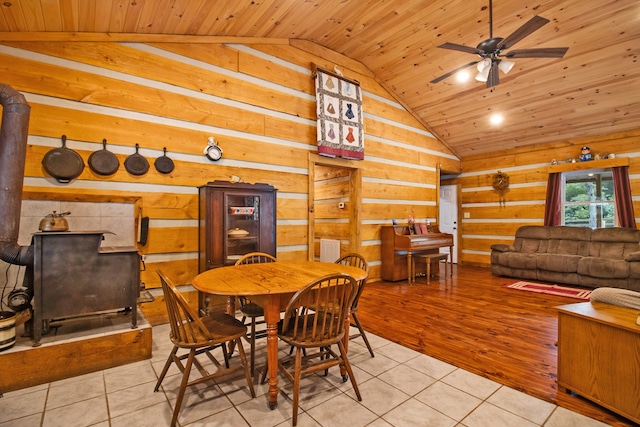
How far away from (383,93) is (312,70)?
1705mm

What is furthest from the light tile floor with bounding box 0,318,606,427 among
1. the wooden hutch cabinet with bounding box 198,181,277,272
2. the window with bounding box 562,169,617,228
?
the window with bounding box 562,169,617,228

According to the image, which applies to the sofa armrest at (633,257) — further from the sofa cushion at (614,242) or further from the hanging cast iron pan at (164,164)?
the hanging cast iron pan at (164,164)

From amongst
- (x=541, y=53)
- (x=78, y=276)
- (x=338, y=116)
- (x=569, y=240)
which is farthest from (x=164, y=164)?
(x=569, y=240)

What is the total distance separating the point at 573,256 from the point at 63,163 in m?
7.12

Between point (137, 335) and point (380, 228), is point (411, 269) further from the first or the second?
point (137, 335)

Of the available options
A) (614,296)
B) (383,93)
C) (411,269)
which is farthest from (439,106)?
(614,296)

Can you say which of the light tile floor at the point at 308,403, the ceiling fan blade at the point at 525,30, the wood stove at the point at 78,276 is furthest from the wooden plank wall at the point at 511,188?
the wood stove at the point at 78,276

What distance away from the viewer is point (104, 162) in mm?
3027

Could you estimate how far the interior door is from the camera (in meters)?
7.55

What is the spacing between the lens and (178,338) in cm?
183

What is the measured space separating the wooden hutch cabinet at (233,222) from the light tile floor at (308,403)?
1.26 meters

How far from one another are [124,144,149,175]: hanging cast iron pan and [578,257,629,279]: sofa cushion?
21.1ft

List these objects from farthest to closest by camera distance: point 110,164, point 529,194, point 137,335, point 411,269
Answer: point 529,194 < point 411,269 < point 110,164 < point 137,335

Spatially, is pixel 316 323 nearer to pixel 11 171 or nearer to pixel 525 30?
pixel 11 171
